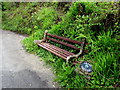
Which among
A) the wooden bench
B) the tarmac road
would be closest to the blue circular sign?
the wooden bench

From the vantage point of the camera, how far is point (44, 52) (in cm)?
504

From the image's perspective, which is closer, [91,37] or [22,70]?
[91,37]

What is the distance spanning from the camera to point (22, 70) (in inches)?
160

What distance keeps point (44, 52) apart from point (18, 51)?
1379mm

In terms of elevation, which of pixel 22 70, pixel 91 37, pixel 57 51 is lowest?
pixel 22 70

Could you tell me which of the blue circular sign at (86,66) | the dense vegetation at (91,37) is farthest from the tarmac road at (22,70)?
the blue circular sign at (86,66)

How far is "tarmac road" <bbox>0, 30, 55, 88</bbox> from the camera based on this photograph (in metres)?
3.41

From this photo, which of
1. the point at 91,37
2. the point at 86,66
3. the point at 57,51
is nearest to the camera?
the point at 86,66

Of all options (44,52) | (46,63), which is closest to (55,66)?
(46,63)

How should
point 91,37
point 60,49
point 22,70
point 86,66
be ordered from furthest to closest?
point 60,49 → point 22,70 → point 91,37 → point 86,66

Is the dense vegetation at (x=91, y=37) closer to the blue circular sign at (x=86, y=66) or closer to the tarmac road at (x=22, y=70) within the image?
the blue circular sign at (x=86, y=66)

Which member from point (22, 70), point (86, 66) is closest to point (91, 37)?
point (86, 66)

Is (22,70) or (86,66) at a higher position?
(86,66)

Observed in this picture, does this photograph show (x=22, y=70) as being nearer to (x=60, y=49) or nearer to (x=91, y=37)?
(x=60, y=49)
